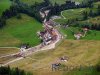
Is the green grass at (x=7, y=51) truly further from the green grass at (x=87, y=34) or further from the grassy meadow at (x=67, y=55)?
the green grass at (x=87, y=34)

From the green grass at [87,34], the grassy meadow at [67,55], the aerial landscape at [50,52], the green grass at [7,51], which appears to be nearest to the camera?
the aerial landscape at [50,52]

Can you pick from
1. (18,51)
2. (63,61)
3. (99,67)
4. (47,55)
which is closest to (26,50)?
(18,51)

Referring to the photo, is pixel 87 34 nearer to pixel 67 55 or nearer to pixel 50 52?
pixel 50 52

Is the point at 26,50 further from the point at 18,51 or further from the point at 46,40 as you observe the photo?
the point at 46,40

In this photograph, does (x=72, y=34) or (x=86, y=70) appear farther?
(x=72, y=34)

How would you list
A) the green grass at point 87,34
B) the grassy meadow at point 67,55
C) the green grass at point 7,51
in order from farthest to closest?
the green grass at point 87,34 < the green grass at point 7,51 < the grassy meadow at point 67,55

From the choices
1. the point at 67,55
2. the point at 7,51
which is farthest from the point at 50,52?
the point at 7,51

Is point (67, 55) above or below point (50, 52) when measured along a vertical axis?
above

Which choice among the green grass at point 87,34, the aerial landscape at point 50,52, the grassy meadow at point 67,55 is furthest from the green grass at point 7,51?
the green grass at point 87,34
